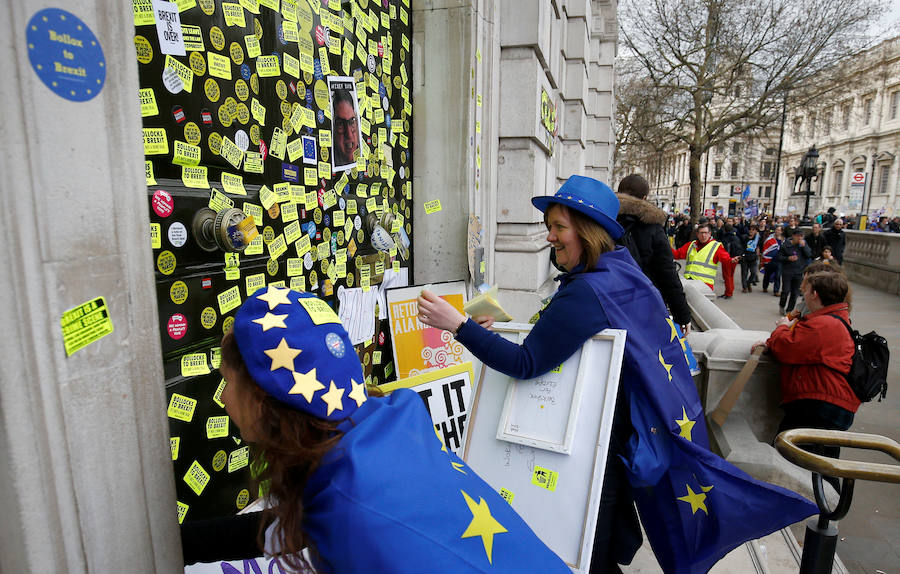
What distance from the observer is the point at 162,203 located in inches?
75.4

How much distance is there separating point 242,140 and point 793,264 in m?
12.1

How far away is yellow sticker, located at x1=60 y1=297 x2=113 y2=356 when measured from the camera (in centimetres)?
117

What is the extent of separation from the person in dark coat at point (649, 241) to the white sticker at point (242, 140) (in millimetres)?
2839

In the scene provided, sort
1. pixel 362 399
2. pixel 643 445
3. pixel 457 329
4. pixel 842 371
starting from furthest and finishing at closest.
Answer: pixel 842 371 < pixel 457 329 < pixel 643 445 < pixel 362 399

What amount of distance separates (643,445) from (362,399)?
132 centimetres

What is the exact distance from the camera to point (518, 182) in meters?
5.39

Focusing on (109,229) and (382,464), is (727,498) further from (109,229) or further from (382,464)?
(109,229)

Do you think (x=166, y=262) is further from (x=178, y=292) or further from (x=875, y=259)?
(x=875, y=259)

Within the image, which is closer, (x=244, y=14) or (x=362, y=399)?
(x=362, y=399)

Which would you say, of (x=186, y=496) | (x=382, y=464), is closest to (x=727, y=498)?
(x=382, y=464)

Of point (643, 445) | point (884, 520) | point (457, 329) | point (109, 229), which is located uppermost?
point (109, 229)

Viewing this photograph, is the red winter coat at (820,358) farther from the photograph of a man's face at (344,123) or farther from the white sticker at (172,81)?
the white sticker at (172,81)

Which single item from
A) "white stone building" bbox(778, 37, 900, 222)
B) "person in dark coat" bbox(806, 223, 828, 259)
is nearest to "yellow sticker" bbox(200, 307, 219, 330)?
"person in dark coat" bbox(806, 223, 828, 259)

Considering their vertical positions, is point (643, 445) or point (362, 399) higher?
point (362, 399)
